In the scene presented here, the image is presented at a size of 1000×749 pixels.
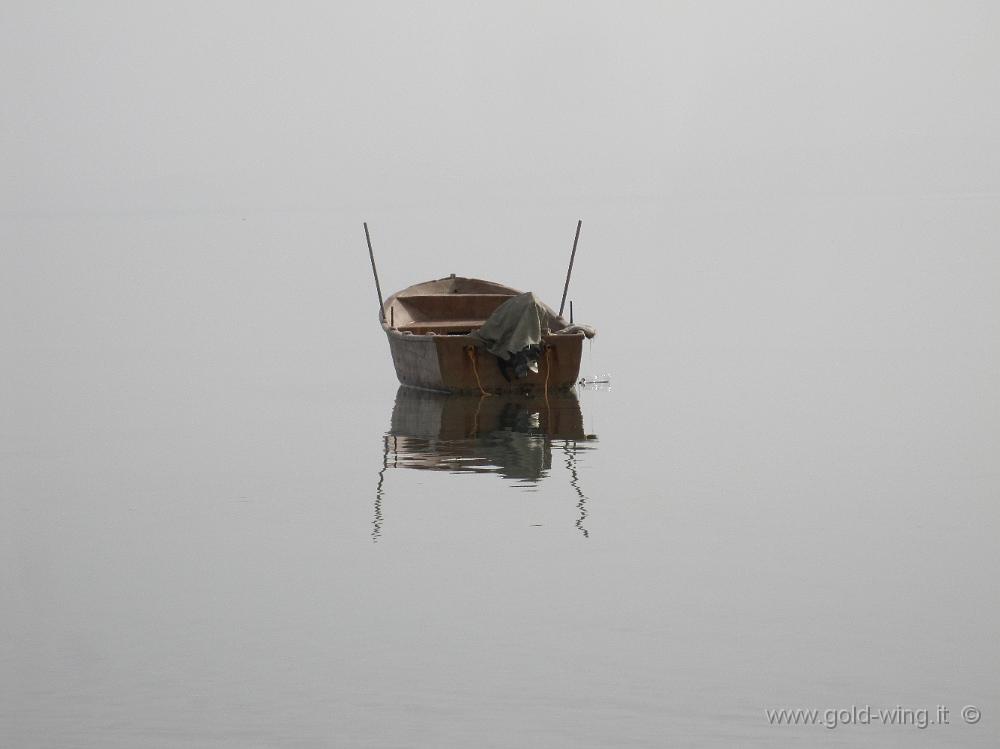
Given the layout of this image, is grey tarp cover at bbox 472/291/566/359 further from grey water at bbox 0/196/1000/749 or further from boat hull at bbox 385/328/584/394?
grey water at bbox 0/196/1000/749

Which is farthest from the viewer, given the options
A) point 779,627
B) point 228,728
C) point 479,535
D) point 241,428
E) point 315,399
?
point 315,399

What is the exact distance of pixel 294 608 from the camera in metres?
13.2

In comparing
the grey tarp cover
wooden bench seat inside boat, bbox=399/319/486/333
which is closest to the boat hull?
the grey tarp cover

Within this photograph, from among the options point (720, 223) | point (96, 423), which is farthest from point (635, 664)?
point (720, 223)

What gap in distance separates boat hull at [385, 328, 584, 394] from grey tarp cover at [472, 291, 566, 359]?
0.36 metres

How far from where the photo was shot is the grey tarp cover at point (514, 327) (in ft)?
79.6

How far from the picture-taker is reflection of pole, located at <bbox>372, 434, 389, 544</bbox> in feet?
52.4

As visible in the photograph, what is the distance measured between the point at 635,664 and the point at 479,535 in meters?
4.10

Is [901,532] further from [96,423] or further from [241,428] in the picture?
[96,423]

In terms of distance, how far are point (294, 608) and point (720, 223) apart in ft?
336

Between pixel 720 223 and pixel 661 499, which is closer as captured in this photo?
pixel 661 499

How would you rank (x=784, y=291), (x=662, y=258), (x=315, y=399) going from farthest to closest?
(x=662, y=258), (x=784, y=291), (x=315, y=399)

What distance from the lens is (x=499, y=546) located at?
15188 mm
